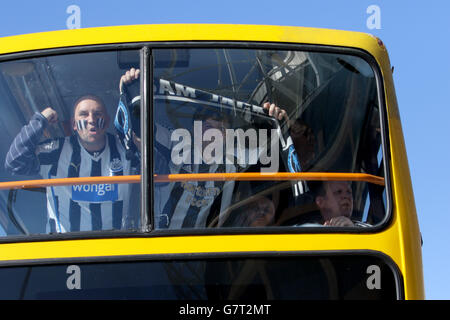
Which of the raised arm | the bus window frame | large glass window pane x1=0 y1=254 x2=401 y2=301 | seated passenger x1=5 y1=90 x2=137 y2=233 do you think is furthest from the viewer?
the raised arm

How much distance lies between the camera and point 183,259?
413cm

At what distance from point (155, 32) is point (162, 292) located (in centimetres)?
151

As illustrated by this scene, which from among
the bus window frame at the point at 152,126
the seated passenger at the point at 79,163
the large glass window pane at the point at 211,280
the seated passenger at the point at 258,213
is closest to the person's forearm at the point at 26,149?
the seated passenger at the point at 79,163

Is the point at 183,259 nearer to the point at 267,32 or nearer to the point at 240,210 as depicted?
the point at 240,210

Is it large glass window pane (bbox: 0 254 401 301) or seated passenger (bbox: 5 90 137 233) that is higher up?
seated passenger (bbox: 5 90 137 233)

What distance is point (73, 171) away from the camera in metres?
4.44

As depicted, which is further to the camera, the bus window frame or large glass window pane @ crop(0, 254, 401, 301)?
the bus window frame

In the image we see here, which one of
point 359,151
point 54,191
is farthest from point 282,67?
point 54,191

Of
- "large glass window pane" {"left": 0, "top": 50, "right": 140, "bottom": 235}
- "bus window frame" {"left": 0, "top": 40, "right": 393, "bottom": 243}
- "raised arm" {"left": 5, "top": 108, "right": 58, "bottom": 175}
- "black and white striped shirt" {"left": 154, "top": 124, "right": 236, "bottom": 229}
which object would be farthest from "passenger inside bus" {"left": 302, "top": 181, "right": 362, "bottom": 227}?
"raised arm" {"left": 5, "top": 108, "right": 58, "bottom": 175}

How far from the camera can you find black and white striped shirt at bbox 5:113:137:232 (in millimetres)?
4320

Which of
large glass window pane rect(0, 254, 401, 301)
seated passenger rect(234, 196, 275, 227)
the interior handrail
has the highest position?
the interior handrail

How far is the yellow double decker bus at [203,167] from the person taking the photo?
415 cm

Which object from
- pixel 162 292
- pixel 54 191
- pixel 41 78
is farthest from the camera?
pixel 41 78

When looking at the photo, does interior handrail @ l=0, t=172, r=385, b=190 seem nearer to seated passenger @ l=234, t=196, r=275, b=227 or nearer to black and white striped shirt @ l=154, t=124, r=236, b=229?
black and white striped shirt @ l=154, t=124, r=236, b=229
